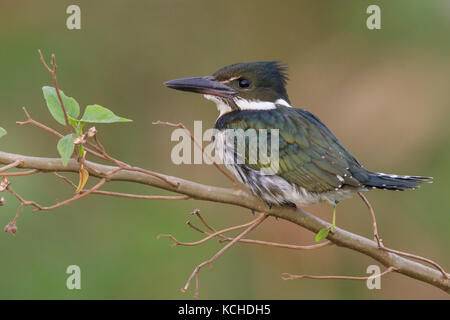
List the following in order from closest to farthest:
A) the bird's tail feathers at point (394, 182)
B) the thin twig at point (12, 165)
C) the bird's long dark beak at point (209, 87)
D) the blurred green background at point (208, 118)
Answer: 1. the thin twig at point (12, 165)
2. the bird's tail feathers at point (394, 182)
3. the bird's long dark beak at point (209, 87)
4. the blurred green background at point (208, 118)

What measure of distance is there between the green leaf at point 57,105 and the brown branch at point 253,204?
0.39ft

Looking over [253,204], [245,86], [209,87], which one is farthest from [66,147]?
[245,86]

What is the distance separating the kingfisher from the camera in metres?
2.58

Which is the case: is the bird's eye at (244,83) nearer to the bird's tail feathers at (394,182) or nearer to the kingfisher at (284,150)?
the kingfisher at (284,150)

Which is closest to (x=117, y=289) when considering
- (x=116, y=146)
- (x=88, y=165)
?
(x=116, y=146)

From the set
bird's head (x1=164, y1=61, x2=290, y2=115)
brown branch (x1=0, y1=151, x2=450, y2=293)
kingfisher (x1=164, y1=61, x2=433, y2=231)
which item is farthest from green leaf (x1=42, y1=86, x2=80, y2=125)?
bird's head (x1=164, y1=61, x2=290, y2=115)

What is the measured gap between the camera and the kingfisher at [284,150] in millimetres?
2580

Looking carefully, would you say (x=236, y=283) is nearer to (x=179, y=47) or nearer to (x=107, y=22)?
(x=179, y=47)

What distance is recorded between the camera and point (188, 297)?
4.09m

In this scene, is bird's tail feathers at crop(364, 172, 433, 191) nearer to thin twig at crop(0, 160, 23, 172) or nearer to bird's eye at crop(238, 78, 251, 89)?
bird's eye at crop(238, 78, 251, 89)

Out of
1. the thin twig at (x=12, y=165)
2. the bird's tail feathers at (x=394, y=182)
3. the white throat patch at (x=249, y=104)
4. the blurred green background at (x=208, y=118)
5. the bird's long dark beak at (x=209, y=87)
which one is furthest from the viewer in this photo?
the blurred green background at (x=208, y=118)

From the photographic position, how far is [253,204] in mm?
2236

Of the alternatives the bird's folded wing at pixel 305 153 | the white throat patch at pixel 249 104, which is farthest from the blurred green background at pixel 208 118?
the bird's folded wing at pixel 305 153

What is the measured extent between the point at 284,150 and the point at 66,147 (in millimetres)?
1119
